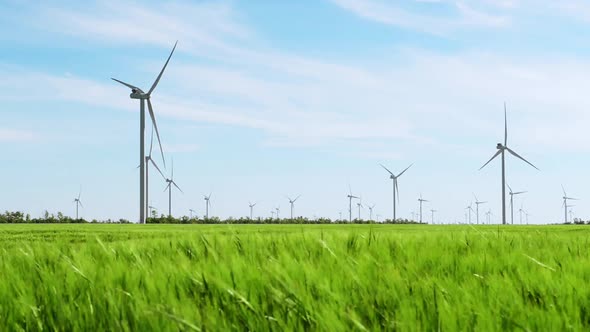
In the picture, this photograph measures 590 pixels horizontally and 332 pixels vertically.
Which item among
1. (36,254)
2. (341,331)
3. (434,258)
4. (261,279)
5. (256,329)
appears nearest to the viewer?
(341,331)

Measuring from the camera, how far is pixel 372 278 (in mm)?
4285

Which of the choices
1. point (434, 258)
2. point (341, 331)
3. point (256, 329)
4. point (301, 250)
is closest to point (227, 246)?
point (301, 250)

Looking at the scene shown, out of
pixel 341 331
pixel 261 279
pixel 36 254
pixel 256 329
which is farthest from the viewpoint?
pixel 36 254

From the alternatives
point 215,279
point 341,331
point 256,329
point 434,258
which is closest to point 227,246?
point 434,258

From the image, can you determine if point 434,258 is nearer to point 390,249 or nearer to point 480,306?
point 390,249

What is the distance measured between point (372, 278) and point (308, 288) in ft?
2.19

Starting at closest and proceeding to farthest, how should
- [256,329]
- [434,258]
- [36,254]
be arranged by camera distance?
[256,329]
[434,258]
[36,254]

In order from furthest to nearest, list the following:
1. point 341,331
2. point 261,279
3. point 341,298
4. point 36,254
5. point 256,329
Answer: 1. point 36,254
2. point 261,279
3. point 341,298
4. point 256,329
5. point 341,331

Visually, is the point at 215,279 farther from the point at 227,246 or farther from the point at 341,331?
the point at 227,246

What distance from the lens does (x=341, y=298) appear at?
12.0ft

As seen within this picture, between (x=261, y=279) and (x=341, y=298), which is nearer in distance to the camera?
(x=341, y=298)

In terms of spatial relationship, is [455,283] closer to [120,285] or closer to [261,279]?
[261,279]

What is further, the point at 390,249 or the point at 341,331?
the point at 390,249

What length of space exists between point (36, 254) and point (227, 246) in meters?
1.68
